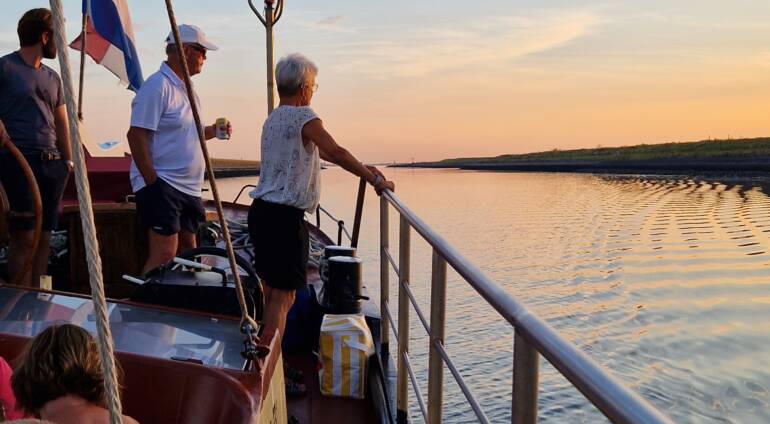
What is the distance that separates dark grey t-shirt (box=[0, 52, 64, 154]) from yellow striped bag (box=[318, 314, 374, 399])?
1.75 m

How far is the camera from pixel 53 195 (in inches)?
143

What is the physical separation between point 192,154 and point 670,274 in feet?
45.8

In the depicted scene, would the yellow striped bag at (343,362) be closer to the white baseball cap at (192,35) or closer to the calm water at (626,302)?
the calm water at (626,302)

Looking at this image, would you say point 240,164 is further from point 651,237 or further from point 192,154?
point 192,154

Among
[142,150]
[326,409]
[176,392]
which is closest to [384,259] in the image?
[326,409]

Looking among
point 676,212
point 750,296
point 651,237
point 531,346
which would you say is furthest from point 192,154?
point 676,212

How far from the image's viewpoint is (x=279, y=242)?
2.88m

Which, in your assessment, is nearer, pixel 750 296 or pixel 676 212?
pixel 750 296

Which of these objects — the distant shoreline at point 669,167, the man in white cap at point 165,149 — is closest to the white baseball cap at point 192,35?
the man in white cap at point 165,149

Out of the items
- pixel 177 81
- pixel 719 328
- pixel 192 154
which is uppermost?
pixel 177 81

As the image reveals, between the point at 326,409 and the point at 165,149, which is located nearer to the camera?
the point at 326,409

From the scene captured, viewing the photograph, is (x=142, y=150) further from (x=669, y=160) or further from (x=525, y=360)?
(x=669, y=160)

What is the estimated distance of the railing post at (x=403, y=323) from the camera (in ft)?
8.27

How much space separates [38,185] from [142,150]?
752mm
